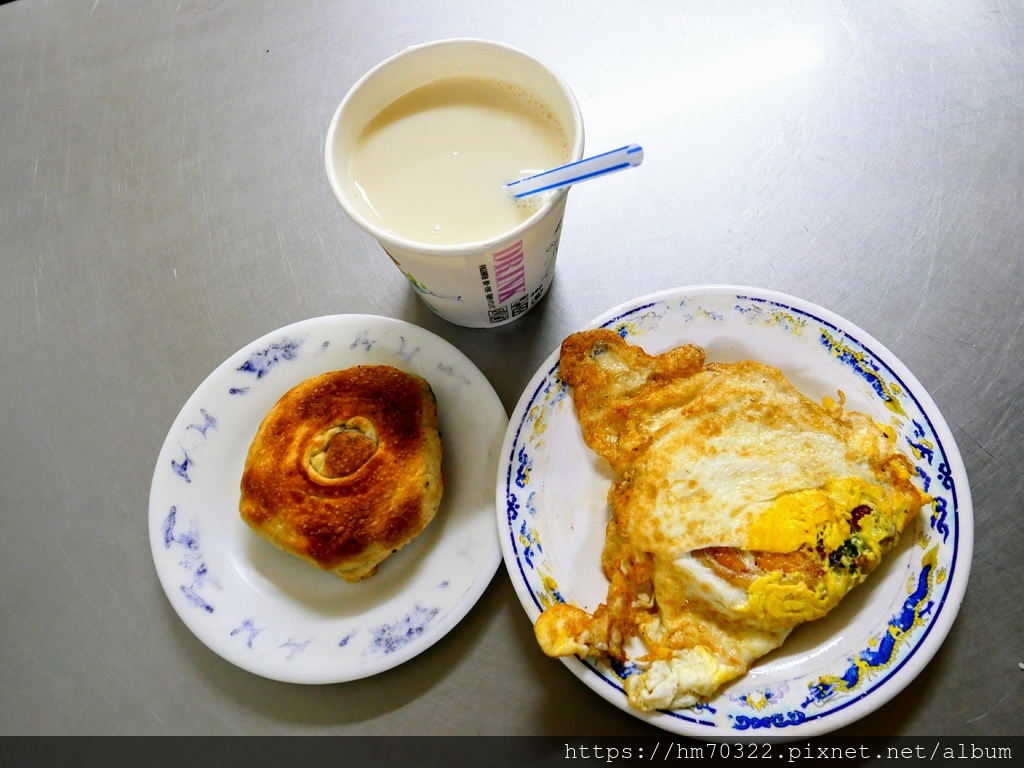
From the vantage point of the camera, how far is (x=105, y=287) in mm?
1530

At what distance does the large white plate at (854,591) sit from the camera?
104 centimetres

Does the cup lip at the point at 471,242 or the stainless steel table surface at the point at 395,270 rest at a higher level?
the cup lip at the point at 471,242

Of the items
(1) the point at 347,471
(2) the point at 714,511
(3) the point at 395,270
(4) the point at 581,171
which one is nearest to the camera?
(4) the point at 581,171

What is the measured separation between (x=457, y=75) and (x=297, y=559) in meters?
0.86

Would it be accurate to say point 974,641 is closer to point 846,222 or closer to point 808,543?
point 808,543

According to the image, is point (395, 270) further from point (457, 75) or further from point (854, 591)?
point (854, 591)

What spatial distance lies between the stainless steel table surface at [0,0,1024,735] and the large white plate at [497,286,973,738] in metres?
0.16

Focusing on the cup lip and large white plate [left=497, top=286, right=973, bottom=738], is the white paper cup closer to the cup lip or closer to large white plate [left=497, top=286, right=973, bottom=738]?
the cup lip

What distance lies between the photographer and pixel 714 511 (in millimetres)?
1070

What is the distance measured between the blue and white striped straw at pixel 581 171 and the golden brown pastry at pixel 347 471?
42 cm

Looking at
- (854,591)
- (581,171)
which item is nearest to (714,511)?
(854,591)

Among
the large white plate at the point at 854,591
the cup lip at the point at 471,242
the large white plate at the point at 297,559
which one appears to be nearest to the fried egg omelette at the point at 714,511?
the large white plate at the point at 854,591

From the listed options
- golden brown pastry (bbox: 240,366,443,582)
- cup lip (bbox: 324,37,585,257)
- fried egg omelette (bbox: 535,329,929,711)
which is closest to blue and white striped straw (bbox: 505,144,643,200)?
cup lip (bbox: 324,37,585,257)

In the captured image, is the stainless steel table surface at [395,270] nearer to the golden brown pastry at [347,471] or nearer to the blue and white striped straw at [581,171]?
the golden brown pastry at [347,471]
